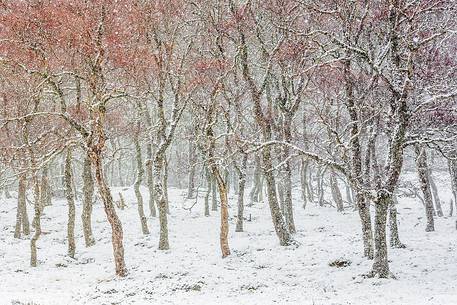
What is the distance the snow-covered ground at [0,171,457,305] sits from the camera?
52.9 ft

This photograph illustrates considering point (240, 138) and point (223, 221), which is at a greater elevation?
point (240, 138)

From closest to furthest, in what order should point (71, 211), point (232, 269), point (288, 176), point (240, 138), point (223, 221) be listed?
point (232, 269), point (223, 221), point (240, 138), point (71, 211), point (288, 176)

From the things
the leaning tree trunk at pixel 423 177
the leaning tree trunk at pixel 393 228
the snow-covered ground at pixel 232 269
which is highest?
the leaning tree trunk at pixel 423 177

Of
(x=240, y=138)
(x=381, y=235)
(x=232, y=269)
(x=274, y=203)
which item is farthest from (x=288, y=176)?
(x=381, y=235)

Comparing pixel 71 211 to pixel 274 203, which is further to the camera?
pixel 71 211

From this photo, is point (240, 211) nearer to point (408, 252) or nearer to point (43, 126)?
point (408, 252)

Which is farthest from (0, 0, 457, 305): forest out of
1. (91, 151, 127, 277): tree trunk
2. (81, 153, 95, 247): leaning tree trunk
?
(81, 153, 95, 247): leaning tree trunk

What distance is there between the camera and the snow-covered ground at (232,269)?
16.1 meters

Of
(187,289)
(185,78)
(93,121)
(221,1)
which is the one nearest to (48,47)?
(93,121)

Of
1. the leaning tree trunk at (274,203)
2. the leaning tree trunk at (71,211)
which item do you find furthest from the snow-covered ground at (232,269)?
the leaning tree trunk at (71,211)

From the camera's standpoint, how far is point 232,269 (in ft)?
68.3

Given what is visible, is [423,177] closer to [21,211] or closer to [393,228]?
[393,228]

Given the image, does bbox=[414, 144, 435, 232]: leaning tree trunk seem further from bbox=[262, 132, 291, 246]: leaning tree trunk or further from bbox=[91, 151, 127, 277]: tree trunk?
bbox=[91, 151, 127, 277]: tree trunk

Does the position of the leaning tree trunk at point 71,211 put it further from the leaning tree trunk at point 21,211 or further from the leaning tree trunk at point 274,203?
the leaning tree trunk at point 274,203
